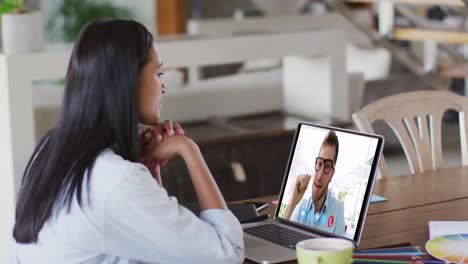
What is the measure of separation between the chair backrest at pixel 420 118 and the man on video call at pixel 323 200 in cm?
85

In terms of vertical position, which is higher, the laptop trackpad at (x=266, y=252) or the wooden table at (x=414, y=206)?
the laptop trackpad at (x=266, y=252)

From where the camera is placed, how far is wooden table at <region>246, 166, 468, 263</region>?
7.06ft

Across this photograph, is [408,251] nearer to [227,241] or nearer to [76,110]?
[227,241]

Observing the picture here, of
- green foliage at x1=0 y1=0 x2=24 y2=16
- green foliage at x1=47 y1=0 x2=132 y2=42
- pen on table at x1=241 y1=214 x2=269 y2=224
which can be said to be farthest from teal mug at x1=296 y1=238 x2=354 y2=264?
green foliage at x1=47 y1=0 x2=132 y2=42

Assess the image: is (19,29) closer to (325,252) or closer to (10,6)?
(10,6)

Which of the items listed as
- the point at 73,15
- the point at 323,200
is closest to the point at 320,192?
the point at 323,200

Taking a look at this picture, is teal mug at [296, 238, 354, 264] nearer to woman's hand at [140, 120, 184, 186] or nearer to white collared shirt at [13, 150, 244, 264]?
white collared shirt at [13, 150, 244, 264]

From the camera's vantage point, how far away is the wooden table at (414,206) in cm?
215

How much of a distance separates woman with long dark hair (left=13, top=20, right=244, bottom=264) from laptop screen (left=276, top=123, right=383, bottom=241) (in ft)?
1.00

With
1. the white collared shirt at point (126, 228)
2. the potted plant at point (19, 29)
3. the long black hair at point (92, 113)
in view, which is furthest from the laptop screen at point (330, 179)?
the potted plant at point (19, 29)

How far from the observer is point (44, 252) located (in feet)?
6.06

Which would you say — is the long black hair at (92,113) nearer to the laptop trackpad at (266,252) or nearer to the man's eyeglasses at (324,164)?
the laptop trackpad at (266,252)

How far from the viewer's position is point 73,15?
7.97 m

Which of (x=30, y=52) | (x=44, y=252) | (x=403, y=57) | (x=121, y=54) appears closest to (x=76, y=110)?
(x=121, y=54)
